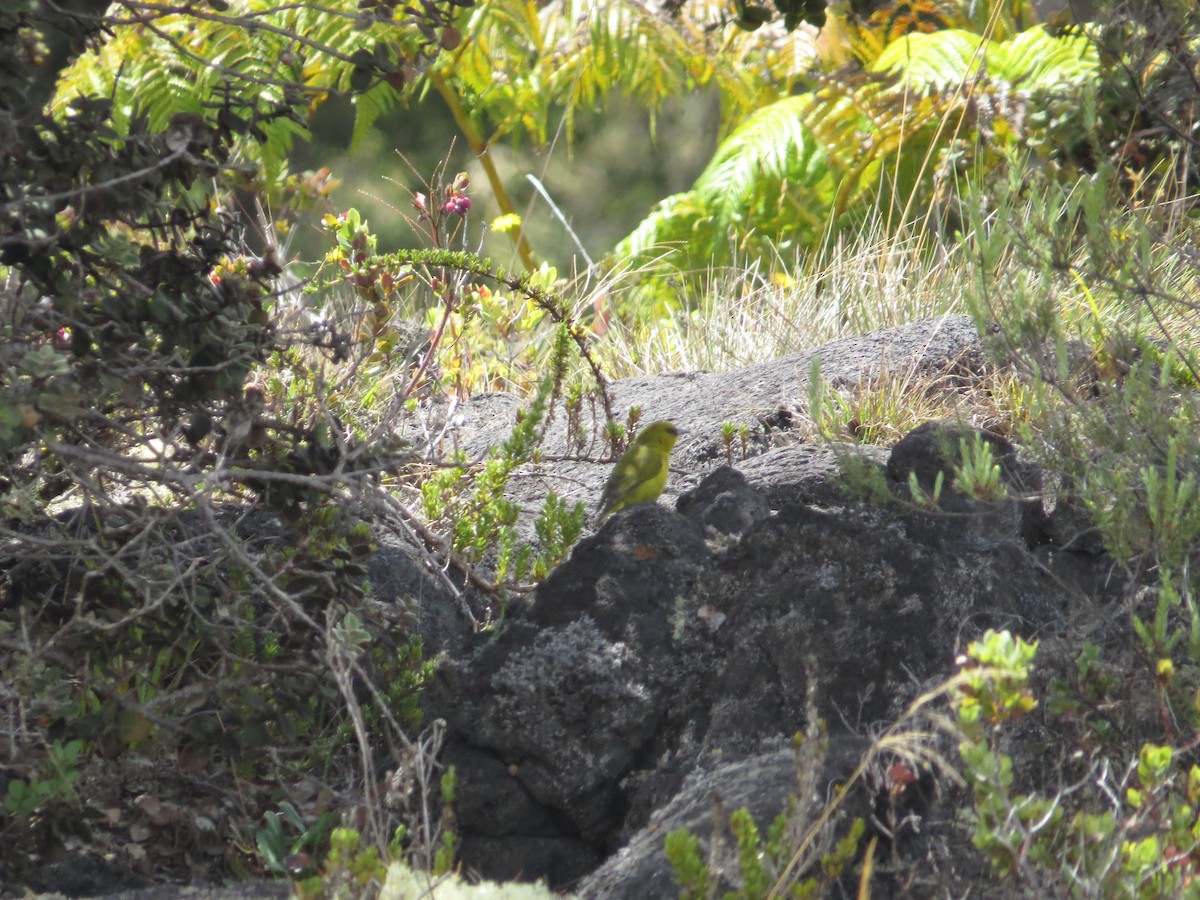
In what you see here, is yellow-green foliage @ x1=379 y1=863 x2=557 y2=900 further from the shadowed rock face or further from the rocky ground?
the shadowed rock face

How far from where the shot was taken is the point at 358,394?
565 cm

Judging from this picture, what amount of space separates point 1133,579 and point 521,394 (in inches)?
177

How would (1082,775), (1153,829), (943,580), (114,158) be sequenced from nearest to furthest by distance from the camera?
(1153,829)
(1082,775)
(114,158)
(943,580)

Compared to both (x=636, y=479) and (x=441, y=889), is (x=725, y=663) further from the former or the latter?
(x=636, y=479)

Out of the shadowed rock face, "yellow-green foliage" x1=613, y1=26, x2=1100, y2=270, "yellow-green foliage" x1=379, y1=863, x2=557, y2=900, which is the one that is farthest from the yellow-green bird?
"yellow-green foliage" x1=613, y1=26, x2=1100, y2=270

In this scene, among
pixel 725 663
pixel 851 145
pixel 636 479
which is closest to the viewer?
pixel 725 663

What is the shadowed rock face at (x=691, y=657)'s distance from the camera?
2771 millimetres

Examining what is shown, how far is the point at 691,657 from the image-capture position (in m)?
3.04

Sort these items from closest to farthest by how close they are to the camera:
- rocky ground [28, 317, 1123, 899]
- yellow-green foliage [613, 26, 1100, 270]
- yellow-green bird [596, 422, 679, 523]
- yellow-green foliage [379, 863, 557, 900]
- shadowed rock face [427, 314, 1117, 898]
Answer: yellow-green foliage [379, 863, 557, 900] < rocky ground [28, 317, 1123, 899] < shadowed rock face [427, 314, 1117, 898] < yellow-green bird [596, 422, 679, 523] < yellow-green foliage [613, 26, 1100, 270]

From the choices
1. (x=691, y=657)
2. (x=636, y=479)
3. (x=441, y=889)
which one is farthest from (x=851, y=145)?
(x=441, y=889)

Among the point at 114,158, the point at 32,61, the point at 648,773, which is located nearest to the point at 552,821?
the point at 648,773

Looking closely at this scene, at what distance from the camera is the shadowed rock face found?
2.77 m

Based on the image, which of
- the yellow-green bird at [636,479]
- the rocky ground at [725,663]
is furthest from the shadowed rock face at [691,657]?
the yellow-green bird at [636,479]

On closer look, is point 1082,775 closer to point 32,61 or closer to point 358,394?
point 32,61
